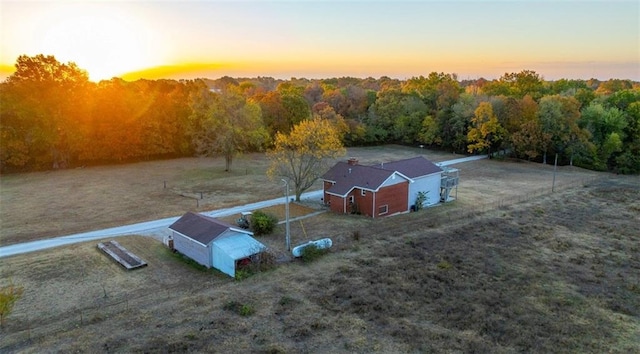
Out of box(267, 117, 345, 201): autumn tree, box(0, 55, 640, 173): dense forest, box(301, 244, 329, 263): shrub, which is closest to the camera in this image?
box(301, 244, 329, 263): shrub

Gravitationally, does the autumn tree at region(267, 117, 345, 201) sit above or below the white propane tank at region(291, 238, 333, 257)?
above

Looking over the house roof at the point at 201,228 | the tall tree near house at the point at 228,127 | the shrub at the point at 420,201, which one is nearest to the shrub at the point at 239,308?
the house roof at the point at 201,228

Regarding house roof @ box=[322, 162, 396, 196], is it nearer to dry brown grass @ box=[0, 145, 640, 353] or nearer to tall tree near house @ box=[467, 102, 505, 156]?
dry brown grass @ box=[0, 145, 640, 353]

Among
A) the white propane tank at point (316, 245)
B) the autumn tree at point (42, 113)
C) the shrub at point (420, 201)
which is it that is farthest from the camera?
the autumn tree at point (42, 113)

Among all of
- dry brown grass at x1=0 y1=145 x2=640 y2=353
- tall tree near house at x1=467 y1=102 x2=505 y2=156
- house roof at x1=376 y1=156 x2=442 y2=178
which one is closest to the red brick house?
house roof at x1=376 y1=156 x2=442 y2=178

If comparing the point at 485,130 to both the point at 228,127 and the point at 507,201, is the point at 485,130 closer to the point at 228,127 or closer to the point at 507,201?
the point at 507,201

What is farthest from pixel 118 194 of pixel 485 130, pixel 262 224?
pixel 485 130

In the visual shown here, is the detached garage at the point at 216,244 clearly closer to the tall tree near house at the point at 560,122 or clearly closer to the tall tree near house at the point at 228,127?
the tall tree near house at the point at 228,127
